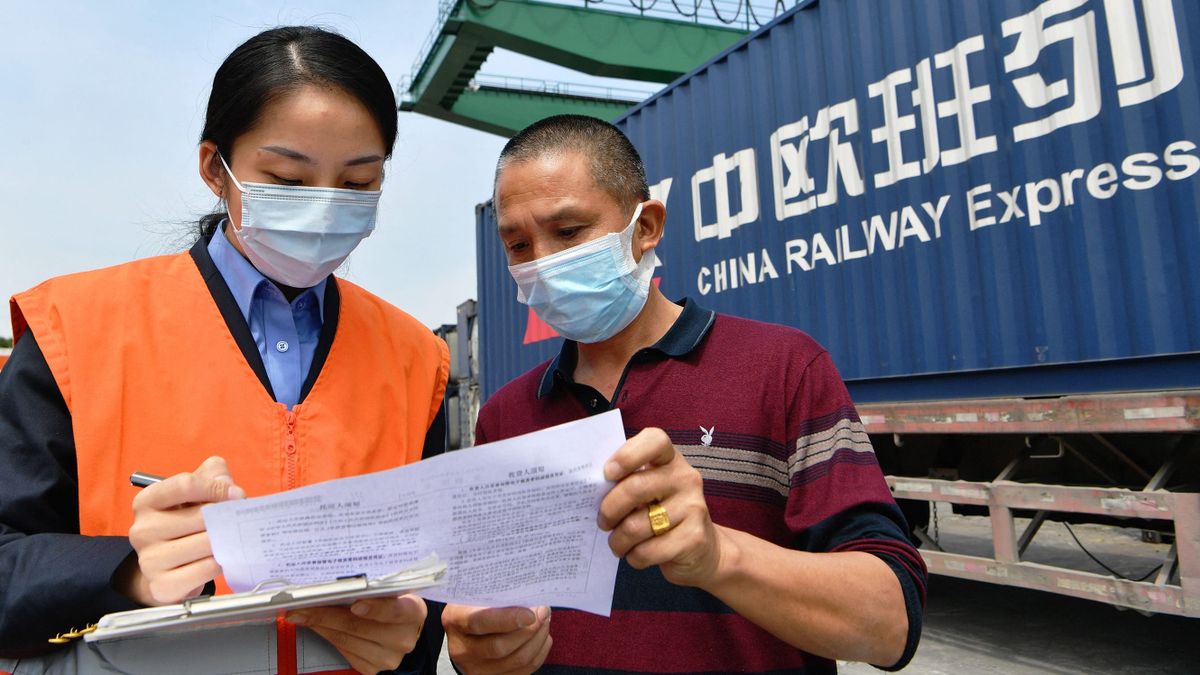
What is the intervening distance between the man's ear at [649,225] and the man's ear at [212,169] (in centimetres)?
85

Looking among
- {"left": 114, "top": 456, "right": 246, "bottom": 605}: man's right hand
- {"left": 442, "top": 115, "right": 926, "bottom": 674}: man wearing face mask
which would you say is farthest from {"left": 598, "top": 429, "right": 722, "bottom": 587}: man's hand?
{"left": 114, "top": 456, "right": 246, "bottom": 605}: man's right hand

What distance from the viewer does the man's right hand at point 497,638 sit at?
1.15 meters

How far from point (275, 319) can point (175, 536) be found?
1.84ft

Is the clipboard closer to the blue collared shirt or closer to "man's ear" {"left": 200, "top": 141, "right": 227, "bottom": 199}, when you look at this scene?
the blue collared shirt

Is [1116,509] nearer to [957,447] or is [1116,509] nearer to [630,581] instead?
[957,447]

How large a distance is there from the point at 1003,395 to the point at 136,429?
12.4ft

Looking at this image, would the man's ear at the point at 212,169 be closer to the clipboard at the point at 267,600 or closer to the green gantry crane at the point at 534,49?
the clipboard at the point at 267,600

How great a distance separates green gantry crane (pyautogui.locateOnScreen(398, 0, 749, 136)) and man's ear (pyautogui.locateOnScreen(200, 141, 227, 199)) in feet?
32.0

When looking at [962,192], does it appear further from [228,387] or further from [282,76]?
[228,387]

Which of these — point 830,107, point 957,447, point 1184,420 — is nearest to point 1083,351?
point 1184,420

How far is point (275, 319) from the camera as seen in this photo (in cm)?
137

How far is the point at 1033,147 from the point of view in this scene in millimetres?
3529

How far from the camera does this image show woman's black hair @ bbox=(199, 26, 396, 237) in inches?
52.3

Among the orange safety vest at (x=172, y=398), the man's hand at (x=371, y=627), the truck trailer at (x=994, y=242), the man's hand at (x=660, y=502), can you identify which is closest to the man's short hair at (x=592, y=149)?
the orange safety vest at (x=172, y=398)
